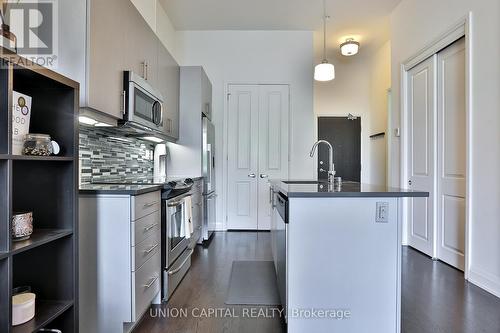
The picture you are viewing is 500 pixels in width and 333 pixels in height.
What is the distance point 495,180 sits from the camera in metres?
2.36

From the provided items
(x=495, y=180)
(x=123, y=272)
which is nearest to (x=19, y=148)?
(x=123, y=272)

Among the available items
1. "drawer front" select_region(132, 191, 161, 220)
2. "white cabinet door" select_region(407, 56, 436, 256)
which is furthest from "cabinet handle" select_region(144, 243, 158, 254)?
"white cabinet door" select_region(407, 56, 436, 256)

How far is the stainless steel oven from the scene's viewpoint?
2.21 metres

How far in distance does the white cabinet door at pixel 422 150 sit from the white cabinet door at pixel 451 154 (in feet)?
0.35

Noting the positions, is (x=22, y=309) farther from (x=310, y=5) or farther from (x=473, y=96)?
(x=310, y=5)

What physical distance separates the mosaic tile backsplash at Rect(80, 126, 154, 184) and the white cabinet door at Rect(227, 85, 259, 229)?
5.05ft

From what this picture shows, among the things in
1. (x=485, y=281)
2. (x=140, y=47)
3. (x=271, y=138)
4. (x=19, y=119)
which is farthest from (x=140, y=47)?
(x=485, y=281)

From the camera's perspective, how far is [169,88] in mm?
3354

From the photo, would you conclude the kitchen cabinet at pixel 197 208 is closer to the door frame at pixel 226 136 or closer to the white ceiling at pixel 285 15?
the door frame at pixel 226 136

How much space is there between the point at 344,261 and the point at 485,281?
1626 mm

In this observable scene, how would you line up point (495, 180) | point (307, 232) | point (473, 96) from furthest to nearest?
1. point (473, 96)
2. point (495, 180)
3. point (307, 232)

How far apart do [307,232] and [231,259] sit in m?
1.78

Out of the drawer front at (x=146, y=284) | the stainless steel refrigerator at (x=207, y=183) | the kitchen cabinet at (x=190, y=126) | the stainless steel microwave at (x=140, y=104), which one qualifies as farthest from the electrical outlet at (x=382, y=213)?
the stainless steel refrigerator at (x=207, y=183)

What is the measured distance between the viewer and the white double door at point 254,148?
15.4 feet
